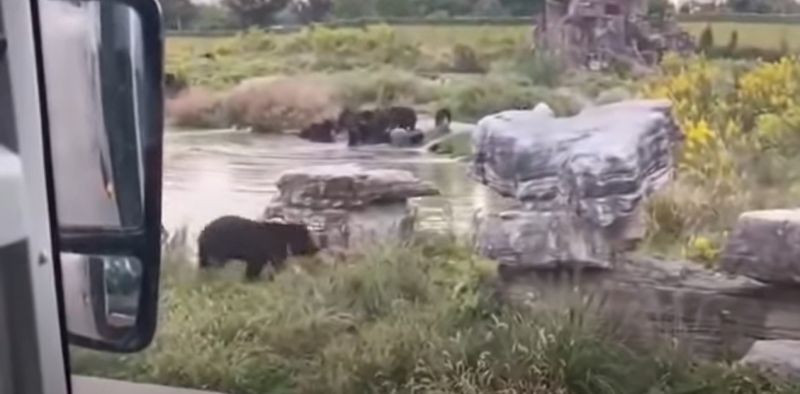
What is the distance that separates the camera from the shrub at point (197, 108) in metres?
1.98

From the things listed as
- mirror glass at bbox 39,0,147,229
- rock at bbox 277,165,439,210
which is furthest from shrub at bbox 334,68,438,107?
Answer: mirror glass at bbox 39,0,147,229

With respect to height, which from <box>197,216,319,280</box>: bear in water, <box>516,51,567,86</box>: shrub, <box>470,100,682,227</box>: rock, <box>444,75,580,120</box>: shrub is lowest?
<box>197,216,319,280</box>: bear in water

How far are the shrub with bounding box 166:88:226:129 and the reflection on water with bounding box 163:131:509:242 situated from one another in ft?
0.07

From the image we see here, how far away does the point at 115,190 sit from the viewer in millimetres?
1871

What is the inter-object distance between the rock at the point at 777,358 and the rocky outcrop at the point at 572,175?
219 millimetres

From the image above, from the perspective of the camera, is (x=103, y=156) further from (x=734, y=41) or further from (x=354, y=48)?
(x=734, y=41)

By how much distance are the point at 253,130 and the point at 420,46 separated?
0.30 m

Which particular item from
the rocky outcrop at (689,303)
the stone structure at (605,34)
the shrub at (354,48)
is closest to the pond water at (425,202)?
the rocky outcrop at (689,303)

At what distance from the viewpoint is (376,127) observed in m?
1.88

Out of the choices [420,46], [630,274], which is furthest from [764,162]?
[420,46]

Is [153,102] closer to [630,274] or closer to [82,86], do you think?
[82,86]

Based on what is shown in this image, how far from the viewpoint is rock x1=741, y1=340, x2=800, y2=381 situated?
168 cm

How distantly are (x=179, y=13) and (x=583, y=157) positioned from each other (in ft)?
2.16

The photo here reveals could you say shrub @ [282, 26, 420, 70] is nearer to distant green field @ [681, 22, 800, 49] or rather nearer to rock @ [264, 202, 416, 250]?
rock @ [264, 202, 416, 250]
